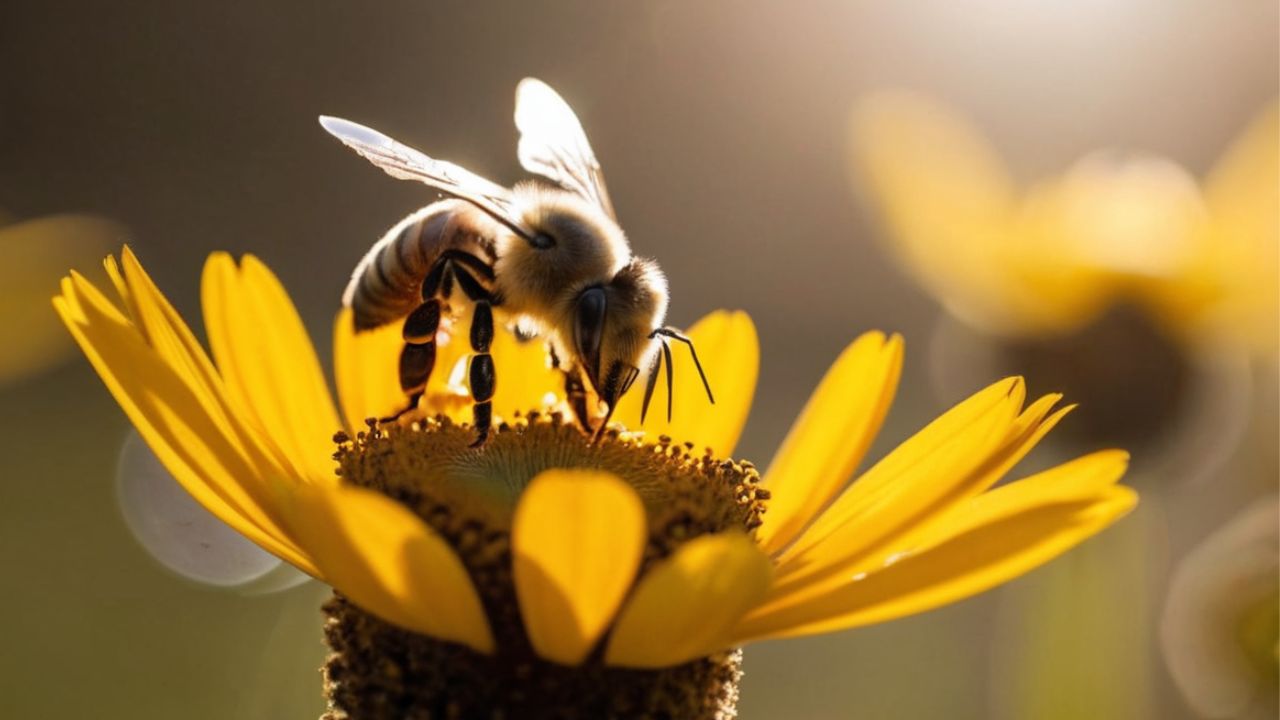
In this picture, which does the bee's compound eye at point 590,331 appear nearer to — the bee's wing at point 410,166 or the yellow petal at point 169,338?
the bee's wing at point 410,166

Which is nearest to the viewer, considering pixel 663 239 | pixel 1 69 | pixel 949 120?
pixel 949 120

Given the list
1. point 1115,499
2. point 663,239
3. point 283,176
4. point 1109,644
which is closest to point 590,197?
point 1109,644

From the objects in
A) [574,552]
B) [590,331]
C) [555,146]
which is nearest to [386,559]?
[574,552]

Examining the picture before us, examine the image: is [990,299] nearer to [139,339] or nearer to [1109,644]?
[1109,644]

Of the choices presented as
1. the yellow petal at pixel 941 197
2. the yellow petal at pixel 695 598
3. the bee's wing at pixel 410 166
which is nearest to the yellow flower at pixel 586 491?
the yellow petal at pixel 695 598

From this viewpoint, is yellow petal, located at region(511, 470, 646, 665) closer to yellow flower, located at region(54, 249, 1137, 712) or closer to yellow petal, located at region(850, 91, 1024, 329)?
yellow flower, located at region(54, 249, 1137, 712)

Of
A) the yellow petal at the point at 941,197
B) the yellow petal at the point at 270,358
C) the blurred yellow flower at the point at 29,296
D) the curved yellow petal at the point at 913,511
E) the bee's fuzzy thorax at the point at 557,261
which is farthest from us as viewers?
the yellow petal at the point at 941,197

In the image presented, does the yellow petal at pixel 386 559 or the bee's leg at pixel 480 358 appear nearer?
the yellow petal at pixel 386 559

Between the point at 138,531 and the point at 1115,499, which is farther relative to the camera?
the point at 138,531
